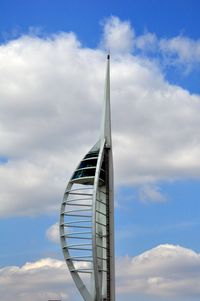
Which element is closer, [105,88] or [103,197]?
[103,197]

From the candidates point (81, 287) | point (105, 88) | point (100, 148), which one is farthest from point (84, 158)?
point (81, 287)

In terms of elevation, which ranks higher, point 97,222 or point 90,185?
point 90,185

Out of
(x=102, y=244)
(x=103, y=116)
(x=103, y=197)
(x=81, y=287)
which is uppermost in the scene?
(x=103, y=116)

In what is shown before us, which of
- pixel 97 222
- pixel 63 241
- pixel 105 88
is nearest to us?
pixel 97 222

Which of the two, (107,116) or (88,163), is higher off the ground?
(107,116)

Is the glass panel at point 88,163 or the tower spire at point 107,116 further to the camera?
the tower spire at point 107,116

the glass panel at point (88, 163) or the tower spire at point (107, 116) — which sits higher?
the tower spire at point (107, 116)

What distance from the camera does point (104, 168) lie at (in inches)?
4365

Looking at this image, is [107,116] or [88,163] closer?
[88,163]

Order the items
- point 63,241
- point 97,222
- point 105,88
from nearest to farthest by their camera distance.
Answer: point 97,222, point 63,241, point 105,88

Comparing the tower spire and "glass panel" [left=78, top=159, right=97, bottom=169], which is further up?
the tower spire

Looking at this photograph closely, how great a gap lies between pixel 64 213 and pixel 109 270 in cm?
1260

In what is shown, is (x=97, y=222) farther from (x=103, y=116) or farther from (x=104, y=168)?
(x=103, y=116)

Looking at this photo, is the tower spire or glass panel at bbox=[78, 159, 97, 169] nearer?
glass panel at bbox=[78, 159, 97, 169]
